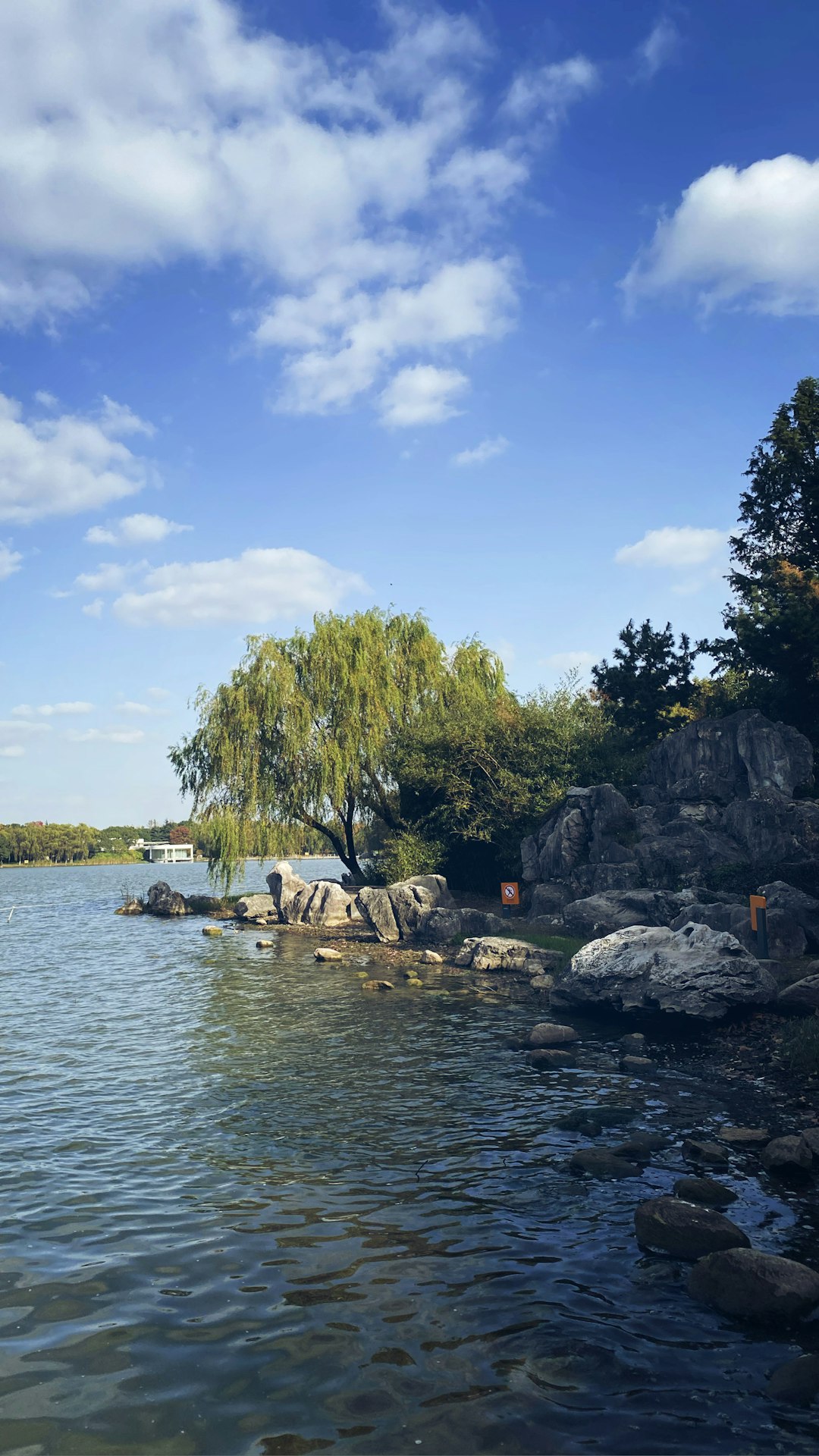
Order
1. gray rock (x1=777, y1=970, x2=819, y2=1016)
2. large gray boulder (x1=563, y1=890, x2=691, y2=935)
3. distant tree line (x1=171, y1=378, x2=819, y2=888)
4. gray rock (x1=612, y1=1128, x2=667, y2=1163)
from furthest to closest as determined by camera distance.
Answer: distant tree line (x1=171, y1=378, x2=819, y2=888) < large gray boulder (x1=563, y1=890, x2=691, y2=935) < gray rock (x1=777, y1=970, x2=819, y2=1016) < gray rock (x1=612, y1=1128, x2=667, y2=1163)

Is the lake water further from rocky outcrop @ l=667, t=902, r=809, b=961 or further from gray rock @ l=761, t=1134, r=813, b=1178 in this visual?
rocky outcrop @ l=667, t=902, r=809, b=961

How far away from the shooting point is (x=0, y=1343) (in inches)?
314

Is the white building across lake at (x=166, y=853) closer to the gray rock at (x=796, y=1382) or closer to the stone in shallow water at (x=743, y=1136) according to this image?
the stone in shallow water at (x=743, y=1136)

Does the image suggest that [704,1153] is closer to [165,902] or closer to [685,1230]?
[685,1230]

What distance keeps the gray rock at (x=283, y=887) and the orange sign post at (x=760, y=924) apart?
81.6ft

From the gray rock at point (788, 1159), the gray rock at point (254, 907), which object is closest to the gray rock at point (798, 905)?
the gray rock at point (788, 1159)

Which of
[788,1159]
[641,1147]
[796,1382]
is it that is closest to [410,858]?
[641,1147]

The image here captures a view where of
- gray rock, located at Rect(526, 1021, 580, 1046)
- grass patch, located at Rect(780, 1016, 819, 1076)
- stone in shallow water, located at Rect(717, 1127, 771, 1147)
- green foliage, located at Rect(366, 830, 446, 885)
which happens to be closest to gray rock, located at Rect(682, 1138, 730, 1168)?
stone in shallow water, located at Rect(717, 1127, 771, 1147)

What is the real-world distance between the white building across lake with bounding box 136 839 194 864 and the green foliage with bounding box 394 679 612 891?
14881 cm

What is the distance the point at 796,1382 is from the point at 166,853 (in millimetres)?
186741

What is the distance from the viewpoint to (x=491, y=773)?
125 ft

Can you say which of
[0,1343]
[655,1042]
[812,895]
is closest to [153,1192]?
[0,1343]

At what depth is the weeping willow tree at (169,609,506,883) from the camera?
4350cm

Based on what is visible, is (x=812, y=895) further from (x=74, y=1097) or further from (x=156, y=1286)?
(x=156, y=1286)
